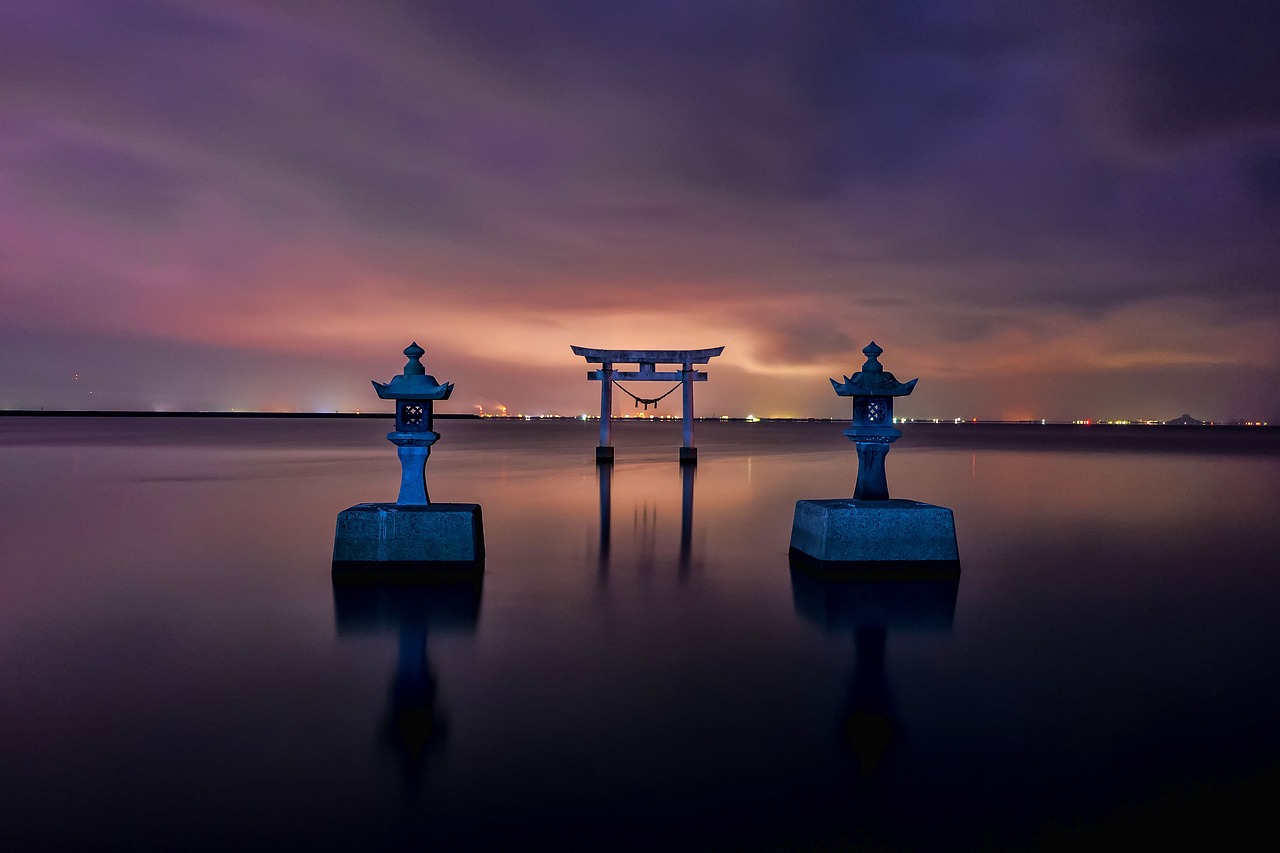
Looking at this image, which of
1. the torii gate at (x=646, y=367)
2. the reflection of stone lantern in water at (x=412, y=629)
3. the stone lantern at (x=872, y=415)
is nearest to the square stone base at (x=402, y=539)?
the reflection of stone lantern in water at (x=412, y=629)

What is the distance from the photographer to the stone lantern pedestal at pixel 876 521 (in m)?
6.32

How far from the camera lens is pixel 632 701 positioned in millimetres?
3822

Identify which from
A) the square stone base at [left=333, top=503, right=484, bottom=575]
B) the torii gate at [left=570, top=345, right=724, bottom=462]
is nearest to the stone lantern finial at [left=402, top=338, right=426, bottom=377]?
the square stone base at [left=333, top=503, right=484, bottom=575]

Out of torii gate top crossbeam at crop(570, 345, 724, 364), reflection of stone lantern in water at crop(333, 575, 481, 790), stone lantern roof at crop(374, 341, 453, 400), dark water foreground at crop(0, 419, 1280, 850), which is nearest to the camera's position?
dark water foreground at crop(0, 419, 1280, 850)

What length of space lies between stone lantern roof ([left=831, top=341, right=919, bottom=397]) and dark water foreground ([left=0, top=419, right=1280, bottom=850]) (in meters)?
1.76

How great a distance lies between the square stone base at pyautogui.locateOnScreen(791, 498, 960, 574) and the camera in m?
6.31

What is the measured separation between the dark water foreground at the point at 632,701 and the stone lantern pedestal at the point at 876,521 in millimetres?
310

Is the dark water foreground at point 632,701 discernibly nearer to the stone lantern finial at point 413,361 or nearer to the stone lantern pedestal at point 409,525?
the stone lantern pedestal at point 409,525

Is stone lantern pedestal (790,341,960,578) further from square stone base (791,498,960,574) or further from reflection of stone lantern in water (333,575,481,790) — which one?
reflection of stone lantern in water (333,575,481,790)

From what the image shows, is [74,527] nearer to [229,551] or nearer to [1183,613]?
[229,551]

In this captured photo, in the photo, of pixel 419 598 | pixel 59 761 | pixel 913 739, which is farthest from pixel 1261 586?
pixel 59 761

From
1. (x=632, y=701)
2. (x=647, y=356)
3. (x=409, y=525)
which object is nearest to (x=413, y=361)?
(x=409, y=525)

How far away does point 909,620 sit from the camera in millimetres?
5297

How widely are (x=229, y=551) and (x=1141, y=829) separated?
8.90 m
